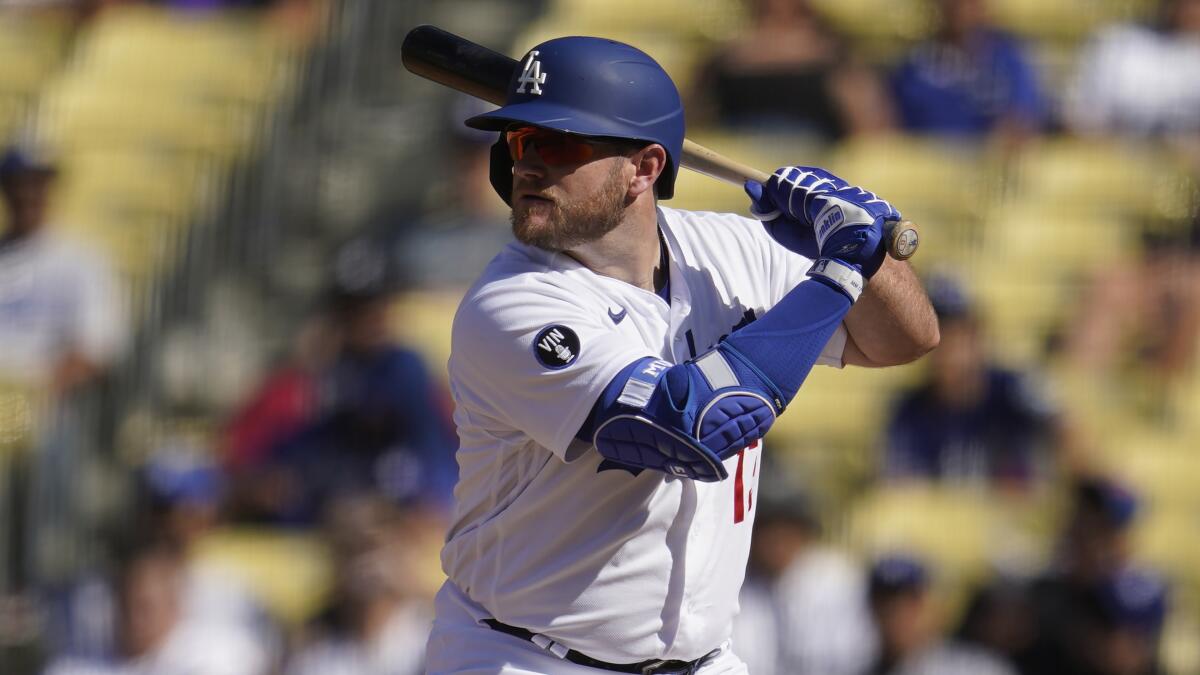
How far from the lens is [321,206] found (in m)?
6.72

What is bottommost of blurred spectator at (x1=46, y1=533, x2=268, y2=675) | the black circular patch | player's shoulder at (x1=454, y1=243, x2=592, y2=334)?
blurred spectator at (x1=46, y1=533, x2=268, y2=675)

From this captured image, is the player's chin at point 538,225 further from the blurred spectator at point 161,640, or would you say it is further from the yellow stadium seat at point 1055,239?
the yellow stadium seat at point 1055,239

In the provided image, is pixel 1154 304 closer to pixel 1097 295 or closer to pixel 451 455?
pixel 1097 295

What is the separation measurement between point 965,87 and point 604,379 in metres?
3.99

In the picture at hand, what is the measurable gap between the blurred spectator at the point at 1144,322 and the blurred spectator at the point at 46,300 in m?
3.41

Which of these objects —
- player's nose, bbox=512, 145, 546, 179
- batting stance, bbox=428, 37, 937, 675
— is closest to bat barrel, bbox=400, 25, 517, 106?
batting stance, bbox=428, 37, 937, 675

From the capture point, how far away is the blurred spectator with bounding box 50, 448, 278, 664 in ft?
18.1

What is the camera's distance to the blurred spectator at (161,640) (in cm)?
543

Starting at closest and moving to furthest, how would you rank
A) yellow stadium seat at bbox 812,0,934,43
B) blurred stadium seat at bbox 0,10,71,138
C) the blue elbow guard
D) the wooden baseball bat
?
the blue elbow guard → the wooden baseball bat → yellow stadium seat at bbox 812,0,934,43 → blurred stadium seat at bbox 0,10,71,138

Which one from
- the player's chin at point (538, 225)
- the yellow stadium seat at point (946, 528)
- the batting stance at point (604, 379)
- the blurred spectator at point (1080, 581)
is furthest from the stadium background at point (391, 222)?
the player's chin at point (538, 225)

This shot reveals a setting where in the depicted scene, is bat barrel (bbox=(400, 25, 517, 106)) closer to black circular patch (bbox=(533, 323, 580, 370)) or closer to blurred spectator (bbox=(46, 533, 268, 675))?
black circular patch (bbox=(533, 323, 580, 370))

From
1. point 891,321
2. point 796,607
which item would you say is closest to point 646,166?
point 891,321

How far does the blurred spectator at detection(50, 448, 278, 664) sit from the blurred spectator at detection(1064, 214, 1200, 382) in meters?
2.83

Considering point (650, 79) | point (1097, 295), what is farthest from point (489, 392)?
point (1097, 295)
